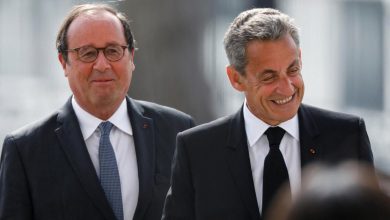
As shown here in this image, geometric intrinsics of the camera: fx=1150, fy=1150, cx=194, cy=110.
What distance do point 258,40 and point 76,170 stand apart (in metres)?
0.94

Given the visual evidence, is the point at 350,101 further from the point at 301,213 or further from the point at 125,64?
the point at 301,213

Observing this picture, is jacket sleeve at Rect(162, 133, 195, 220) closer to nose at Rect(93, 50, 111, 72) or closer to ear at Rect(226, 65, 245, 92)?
ear at Rect(226, 65, 245, 92)

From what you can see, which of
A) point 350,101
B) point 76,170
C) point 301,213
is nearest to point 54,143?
point 76,170

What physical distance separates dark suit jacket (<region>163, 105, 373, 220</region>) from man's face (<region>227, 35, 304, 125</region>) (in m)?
0.10

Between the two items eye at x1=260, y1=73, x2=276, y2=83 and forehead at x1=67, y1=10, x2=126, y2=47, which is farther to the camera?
forehead at x1=67, y1=10, x2=126, y2=47

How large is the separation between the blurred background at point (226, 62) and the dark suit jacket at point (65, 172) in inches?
195

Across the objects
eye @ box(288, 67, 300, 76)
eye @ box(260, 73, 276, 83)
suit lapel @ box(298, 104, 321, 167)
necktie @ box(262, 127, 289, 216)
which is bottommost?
necktie @ box(262, 127, 289, 216)

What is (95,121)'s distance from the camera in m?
4.48

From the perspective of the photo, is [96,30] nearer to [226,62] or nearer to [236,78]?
[236,78]

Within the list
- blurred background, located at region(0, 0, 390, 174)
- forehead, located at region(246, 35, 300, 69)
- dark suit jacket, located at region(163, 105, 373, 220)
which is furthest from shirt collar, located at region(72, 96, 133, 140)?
blurred background, located at region(0, 0, 390, 174)

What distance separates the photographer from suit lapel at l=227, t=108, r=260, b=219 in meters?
3.75

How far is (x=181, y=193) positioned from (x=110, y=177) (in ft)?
1.83

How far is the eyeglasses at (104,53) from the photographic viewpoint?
14.7 ft

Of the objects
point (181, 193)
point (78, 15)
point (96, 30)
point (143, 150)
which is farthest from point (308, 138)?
point (78, 15)
